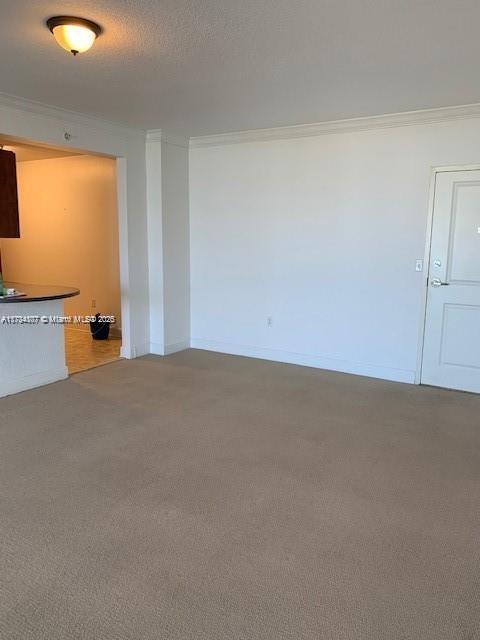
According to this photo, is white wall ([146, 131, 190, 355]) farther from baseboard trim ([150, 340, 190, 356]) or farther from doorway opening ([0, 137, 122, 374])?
doorway opening ([0, 137, 122, 374])

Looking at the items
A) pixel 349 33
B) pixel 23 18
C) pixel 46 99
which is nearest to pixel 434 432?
pixel 349 33

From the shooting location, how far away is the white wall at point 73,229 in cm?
657

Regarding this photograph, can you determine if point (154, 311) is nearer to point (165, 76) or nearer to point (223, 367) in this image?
point (223, 367)

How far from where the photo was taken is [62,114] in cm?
449

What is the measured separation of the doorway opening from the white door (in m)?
3.76

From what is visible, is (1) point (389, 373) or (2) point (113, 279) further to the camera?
(2) point (113, 279)

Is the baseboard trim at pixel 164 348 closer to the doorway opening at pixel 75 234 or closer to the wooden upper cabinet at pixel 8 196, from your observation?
the doorway opening at pixel 75 234

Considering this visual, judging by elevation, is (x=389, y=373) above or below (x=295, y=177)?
below

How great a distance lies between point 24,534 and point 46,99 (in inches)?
137

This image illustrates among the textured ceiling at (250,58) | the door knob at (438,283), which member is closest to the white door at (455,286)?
the door knob at (438,283)

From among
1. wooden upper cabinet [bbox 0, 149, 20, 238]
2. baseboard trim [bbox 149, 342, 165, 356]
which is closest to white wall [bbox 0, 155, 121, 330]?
baseboard trim [bbox 149, 342, 165, 356]

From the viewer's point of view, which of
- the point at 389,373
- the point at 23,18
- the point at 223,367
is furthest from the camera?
the point at 223,367

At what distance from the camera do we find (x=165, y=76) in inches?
135

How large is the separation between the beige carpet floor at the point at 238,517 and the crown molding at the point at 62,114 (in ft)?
8.25
